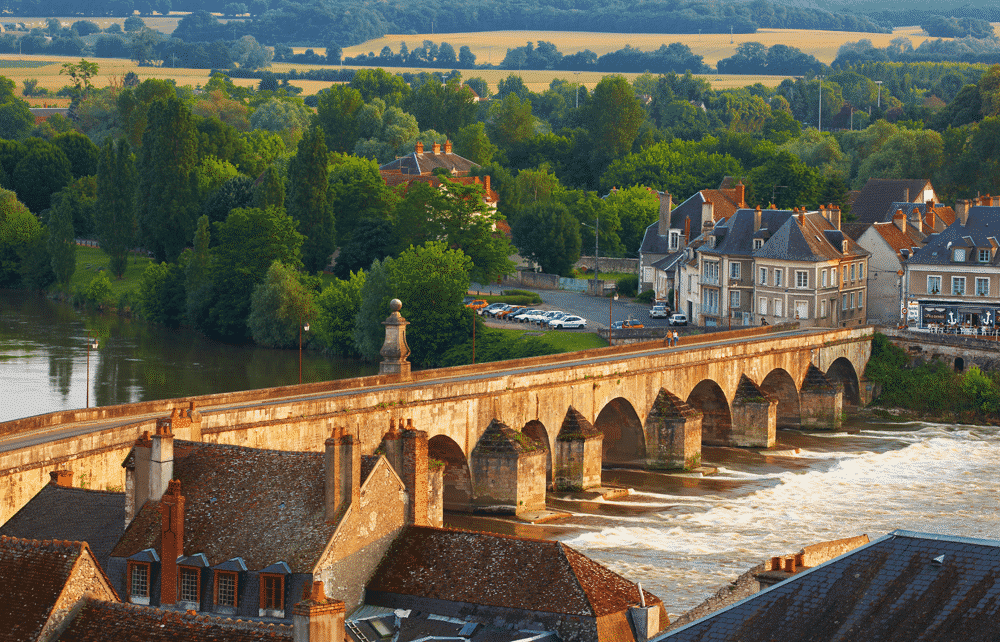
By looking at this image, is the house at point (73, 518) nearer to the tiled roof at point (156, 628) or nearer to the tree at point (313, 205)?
the tiled roof at point (156, 628)

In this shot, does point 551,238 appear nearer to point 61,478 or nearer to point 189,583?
point 61,478

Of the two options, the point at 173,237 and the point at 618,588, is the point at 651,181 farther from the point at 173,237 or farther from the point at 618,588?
the point at 618,588

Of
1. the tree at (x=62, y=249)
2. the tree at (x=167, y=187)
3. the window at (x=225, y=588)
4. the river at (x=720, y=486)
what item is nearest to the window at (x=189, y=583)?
the window at (x=225, y=588)

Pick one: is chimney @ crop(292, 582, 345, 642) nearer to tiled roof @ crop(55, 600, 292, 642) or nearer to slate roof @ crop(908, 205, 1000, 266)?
tiled roof @ crop(55, 600, 292, 642)

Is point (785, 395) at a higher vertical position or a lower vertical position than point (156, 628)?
higher

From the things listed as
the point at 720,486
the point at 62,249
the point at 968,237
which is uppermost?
the point at 968,237

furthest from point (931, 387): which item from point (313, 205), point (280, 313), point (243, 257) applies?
point (313, 205)

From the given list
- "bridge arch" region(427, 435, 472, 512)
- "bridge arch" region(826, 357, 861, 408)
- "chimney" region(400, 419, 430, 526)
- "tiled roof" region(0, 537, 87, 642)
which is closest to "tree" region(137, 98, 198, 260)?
"bridge arch" region(826, 357, 861, 408)
